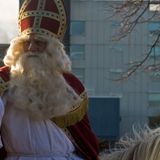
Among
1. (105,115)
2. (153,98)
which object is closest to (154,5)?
(105,115)

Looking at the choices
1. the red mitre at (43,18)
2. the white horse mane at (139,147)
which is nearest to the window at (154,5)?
the white horse mane at (139,147)

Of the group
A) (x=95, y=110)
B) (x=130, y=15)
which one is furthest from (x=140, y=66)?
(x=95, y=110)

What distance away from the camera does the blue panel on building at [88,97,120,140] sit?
31.7 m

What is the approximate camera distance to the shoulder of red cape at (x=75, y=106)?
3.47m

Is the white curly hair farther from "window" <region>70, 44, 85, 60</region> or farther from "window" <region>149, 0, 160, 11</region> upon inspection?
"window" <region>70, 44, 85, 60</region>

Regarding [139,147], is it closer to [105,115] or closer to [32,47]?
[32,47]

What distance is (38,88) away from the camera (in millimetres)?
3449

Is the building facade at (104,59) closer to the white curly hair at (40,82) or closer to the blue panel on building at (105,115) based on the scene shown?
the blue panel on building at (105,115)

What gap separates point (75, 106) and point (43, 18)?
0.49m

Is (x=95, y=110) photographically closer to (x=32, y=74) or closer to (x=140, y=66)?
(x=140, y=66)

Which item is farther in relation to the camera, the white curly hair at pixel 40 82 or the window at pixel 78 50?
the window at pixel 78 50

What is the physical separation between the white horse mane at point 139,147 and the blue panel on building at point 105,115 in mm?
27234

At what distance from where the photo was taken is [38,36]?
11.5 ft

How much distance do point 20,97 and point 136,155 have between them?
0.66 metres
